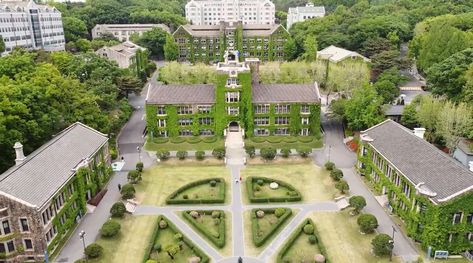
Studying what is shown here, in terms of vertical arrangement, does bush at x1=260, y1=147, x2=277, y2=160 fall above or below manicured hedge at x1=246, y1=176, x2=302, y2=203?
above

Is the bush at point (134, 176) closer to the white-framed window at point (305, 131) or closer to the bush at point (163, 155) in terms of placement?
the bush at point (163, 155)

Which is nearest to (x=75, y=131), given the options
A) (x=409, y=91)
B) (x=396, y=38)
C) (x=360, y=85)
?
(x=360, y=85)

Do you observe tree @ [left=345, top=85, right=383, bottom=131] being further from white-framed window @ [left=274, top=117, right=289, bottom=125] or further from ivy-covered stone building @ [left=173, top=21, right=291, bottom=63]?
ivy-covered stone building @ [left=173, top=21, right=291, bottom=63]

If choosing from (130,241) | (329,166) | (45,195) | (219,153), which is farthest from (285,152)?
(45,195)

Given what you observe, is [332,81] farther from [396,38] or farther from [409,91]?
[396,38]

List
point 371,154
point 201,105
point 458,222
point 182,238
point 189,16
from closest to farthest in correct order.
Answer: point 458,222 < point 182,238 < point 371,154 < point 201,105 < point 189,16

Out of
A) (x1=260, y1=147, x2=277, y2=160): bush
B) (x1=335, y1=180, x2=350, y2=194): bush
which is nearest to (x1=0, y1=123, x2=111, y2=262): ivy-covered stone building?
(x1=260, y1=147, x2=277, y2=160): bush
